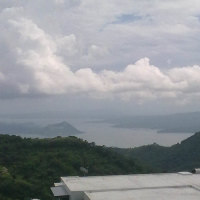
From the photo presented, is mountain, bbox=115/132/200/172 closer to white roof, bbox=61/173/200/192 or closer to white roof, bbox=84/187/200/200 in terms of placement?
white roof, bbox=61/173/200/192

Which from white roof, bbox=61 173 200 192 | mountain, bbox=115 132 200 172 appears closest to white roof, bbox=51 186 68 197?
white roof, bbox=61 173 200 192

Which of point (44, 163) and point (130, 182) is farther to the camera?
point (44, 163)

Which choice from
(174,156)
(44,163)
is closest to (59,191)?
(44,163)

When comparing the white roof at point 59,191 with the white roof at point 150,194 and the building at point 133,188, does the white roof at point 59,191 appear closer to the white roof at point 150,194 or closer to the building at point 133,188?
the building at point 133,188

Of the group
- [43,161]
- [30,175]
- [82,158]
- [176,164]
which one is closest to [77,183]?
[30,175]

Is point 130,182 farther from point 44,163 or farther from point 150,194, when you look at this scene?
point 44,163

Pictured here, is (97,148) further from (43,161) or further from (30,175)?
(30,175)
